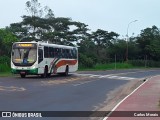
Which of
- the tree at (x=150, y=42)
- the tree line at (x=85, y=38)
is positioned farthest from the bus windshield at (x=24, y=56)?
the tree at (x=150, y=42)

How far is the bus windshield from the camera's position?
118ft

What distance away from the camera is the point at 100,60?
8256cm

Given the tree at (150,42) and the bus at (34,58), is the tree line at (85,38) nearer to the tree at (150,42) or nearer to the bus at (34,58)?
the tree at (150,42)

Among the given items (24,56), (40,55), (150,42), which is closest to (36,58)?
(40,55)

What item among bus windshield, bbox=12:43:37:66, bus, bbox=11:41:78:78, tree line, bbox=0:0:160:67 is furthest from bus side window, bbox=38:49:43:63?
tree line, bbox=0:0:160:67

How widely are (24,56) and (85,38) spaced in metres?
53.4

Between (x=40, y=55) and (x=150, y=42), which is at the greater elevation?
(x=150, y=42)

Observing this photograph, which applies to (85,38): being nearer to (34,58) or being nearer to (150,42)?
(150,42)

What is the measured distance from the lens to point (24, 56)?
118 ft

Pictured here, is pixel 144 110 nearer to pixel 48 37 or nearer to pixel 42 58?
pixel 42 58

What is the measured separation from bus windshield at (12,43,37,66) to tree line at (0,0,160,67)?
68.7ft

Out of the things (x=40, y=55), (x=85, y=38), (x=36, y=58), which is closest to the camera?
(x=36, y=58)

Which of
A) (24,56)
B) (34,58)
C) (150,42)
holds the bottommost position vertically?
(34,58)

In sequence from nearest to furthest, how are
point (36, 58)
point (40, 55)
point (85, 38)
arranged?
point (36, 58) < point (40, 55) < point (85, 38)
